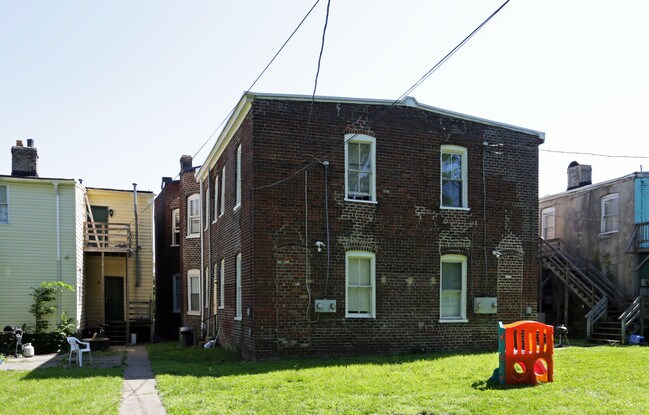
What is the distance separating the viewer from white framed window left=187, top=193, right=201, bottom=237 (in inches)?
999

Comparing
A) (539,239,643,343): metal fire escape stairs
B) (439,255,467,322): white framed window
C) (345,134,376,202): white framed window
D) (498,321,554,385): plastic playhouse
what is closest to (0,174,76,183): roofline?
(345,134,376,202): white framed window

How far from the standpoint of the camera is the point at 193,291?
25.1m

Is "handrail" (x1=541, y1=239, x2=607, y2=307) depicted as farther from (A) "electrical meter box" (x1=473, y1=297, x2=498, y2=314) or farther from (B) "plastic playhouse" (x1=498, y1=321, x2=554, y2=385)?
(B) "plastic playhouse" (x1=498, y1=321, x2=554, y2=385)

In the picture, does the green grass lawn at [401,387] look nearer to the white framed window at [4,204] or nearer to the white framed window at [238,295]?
the white framed window at [238,295]

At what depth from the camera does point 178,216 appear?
29062mm

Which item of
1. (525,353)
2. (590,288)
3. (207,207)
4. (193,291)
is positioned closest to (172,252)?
(193,291)

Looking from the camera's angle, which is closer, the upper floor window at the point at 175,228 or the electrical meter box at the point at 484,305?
the electrical meter box at the point at 484,305

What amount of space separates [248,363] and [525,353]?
6726 mm

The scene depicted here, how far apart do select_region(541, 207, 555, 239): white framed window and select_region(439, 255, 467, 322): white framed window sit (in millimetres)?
13614

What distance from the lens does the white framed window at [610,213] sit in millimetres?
24266

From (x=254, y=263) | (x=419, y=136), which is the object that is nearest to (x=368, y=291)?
(x=254, y=263)

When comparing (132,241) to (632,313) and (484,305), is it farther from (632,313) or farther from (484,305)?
(632,313)

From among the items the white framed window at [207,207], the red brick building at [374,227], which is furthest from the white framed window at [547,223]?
the white framed window at [207,207]

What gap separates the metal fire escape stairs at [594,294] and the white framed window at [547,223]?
109 cm
